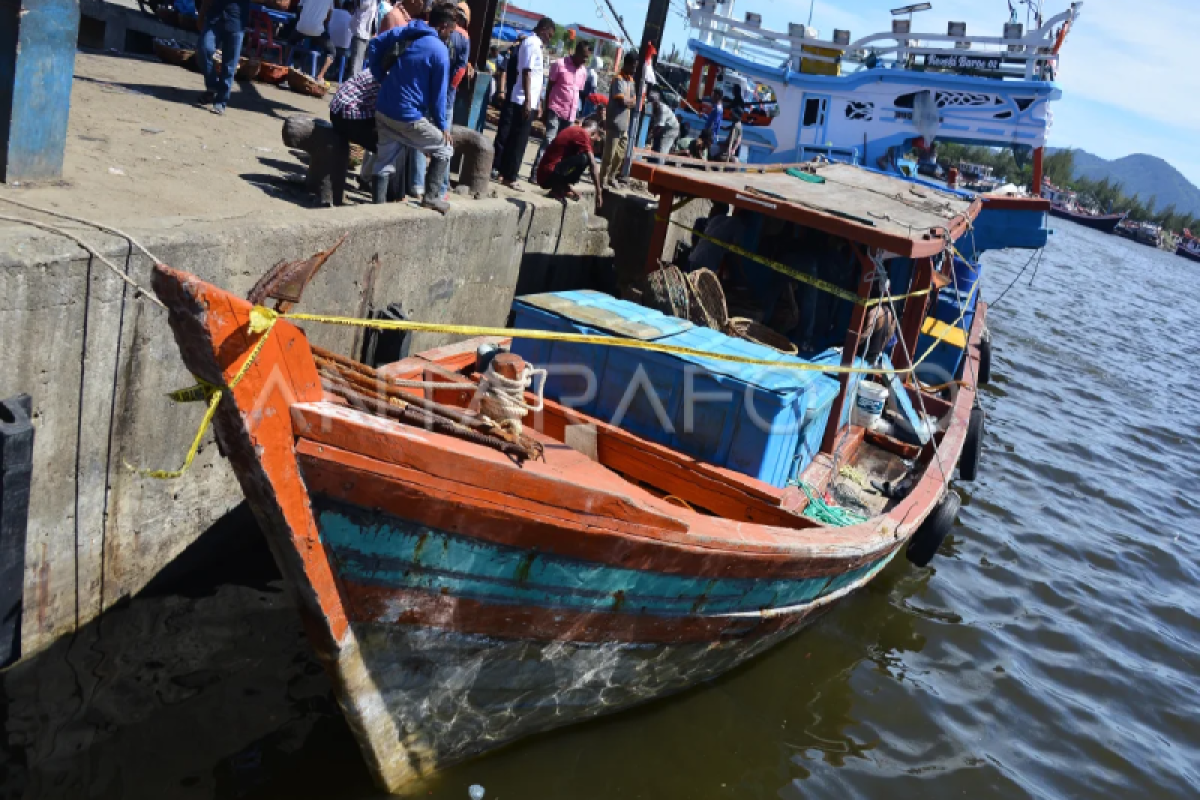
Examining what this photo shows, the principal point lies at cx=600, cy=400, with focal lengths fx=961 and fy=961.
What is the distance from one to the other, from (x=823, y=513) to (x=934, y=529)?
5.94ft

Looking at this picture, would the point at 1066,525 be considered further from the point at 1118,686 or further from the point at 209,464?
the point at 209,464


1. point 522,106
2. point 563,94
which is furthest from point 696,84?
point 522,106

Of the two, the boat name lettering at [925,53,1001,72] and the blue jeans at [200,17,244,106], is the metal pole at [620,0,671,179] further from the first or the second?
the boat name lettering at [925,53,1001,72]

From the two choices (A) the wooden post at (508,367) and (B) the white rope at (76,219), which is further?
(A) the wooden post at (508,367)

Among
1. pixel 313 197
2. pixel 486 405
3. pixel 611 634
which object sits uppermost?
pixel 313 197

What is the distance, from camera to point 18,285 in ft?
11.8

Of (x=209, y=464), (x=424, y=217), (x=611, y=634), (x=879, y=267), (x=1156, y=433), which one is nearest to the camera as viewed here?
(x=611, y=634)

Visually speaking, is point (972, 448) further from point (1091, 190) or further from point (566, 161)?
point (1091, 190)

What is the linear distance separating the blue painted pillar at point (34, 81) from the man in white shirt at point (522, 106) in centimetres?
425

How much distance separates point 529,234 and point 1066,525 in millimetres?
6061

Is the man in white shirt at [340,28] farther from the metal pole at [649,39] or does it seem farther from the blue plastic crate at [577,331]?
the blue plastic crate at [577,331]

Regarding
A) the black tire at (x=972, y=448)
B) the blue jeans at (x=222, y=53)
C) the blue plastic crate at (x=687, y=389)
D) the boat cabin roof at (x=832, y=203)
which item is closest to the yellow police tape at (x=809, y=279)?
the boat cabin roof at (x=832, y=203)

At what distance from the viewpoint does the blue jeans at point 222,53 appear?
25.5ft

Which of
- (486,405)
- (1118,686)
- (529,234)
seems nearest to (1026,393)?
(1118,686)
